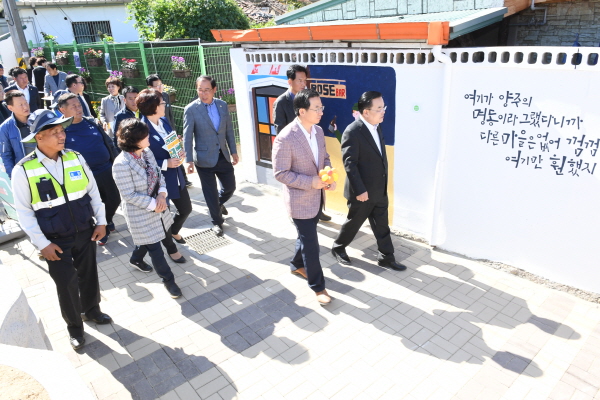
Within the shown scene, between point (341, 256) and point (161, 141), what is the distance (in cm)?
A: 240

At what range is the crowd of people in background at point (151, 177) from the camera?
3465 mm

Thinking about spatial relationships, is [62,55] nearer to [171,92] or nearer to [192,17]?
[192,17]

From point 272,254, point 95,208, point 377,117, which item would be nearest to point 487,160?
point 377,117

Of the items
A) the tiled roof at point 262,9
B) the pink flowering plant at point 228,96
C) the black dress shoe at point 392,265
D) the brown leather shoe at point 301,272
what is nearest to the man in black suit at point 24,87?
the pink flowering plant at point 228,96

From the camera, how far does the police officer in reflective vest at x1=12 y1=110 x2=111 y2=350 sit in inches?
133

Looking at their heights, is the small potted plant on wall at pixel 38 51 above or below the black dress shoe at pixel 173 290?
above

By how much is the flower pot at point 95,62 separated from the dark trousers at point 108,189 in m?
10.0

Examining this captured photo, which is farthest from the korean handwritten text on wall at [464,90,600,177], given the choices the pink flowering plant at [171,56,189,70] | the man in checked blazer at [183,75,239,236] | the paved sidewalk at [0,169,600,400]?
the pink flowering plant at [171,56,189,70]

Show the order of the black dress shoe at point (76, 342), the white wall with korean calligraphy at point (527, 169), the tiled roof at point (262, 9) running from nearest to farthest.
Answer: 1. the black dress shoe at point (76, 342)
2. the white wall with korean calligraphy at point (527, 169)
3. the tiled roof at point (262, 9)

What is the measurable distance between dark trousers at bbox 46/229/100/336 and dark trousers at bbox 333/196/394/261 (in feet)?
8.45

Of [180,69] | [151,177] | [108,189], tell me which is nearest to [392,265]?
[151,177]

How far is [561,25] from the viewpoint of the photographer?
5.12 metres

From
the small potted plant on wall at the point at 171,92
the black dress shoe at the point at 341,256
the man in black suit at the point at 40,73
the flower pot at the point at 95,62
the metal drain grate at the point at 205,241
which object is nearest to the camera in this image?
A: the black dress shoe at the point at 341,256

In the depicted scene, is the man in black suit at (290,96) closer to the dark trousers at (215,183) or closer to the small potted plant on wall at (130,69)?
the dark trousers at (215,183)
